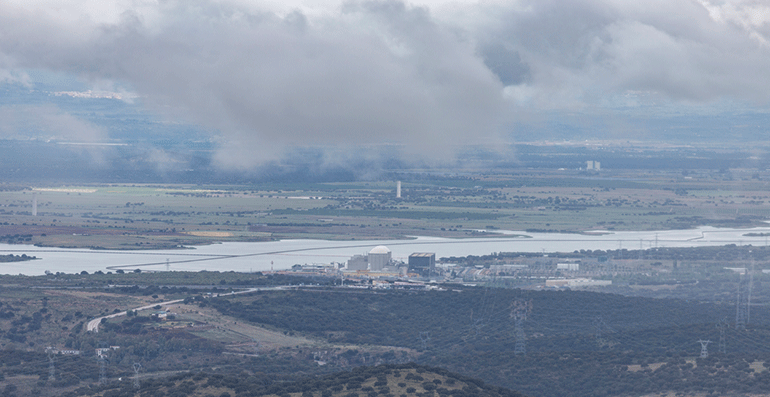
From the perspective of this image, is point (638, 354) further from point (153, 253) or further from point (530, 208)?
point (530, 208)

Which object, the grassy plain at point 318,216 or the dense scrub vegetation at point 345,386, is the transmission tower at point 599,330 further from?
the grassy plain at point 318,216

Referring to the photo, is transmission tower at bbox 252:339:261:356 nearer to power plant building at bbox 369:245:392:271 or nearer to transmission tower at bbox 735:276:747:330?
transmission tower at bbox 735:276:747:330

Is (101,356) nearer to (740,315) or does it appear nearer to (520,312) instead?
(520,312)

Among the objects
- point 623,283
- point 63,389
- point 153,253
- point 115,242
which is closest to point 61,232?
point 115,242

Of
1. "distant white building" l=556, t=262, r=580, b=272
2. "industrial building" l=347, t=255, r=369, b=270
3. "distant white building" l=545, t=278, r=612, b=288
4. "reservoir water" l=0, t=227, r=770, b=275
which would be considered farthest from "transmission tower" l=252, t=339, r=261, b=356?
"distant white building" l=556, t=262, r=580, b=272

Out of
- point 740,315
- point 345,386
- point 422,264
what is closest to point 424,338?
point 740,315

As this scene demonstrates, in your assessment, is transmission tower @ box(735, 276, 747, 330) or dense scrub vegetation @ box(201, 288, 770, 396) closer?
dense scrub vegetation @ box(201, 288, 770, 396)
